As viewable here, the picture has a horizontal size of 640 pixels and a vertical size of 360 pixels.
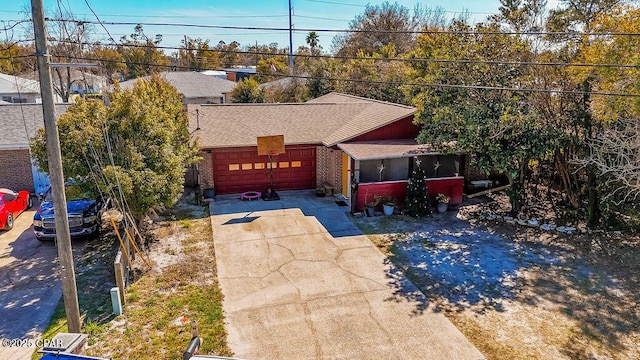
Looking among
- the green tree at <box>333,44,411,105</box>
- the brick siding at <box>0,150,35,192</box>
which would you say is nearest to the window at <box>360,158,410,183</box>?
the brick siding at <box>0,150,35,192</box>

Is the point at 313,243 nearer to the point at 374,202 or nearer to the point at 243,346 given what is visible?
the point at 374,202

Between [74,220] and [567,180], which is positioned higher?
[567,180]

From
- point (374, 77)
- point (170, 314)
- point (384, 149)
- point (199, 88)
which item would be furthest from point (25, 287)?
point (199, 88)

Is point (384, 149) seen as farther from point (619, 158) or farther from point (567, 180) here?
point (619, 158)

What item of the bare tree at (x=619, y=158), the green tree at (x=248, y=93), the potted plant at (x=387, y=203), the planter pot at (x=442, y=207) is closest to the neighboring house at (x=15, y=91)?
the green tree at (x=248, y=93)

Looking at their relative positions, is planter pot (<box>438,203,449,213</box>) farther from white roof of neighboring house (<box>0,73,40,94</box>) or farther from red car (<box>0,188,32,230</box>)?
white roof of neighboring house (<box>0,73,40,94</box>)
